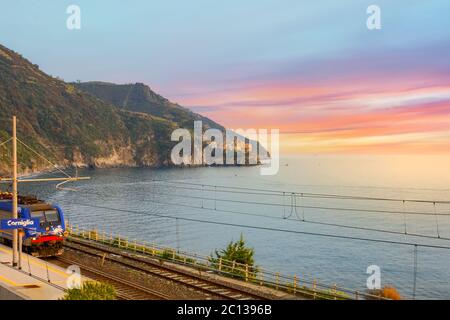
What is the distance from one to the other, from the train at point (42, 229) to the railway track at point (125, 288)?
4.39 metres

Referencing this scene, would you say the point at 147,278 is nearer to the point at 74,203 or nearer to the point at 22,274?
the point at 22,274

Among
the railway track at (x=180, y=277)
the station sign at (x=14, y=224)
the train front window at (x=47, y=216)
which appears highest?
the station sign at (x=14, y=224)

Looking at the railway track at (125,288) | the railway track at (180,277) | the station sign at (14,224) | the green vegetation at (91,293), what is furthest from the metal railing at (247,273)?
the station sign at (14,224)

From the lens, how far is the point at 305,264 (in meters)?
71.5

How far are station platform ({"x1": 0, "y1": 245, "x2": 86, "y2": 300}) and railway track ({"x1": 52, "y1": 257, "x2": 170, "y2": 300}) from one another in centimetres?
199

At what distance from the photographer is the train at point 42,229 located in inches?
1345

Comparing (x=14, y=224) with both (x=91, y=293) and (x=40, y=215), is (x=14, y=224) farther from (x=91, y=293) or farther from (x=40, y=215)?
(x=91, y=293)

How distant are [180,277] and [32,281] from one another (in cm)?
935

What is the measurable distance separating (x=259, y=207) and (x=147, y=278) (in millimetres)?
111758

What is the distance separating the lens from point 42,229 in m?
34.5

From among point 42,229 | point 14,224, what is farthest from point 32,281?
point 42,229

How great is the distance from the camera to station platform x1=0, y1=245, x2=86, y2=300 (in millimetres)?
21969

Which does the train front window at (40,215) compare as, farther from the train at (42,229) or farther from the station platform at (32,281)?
the station platform at (32,281)
